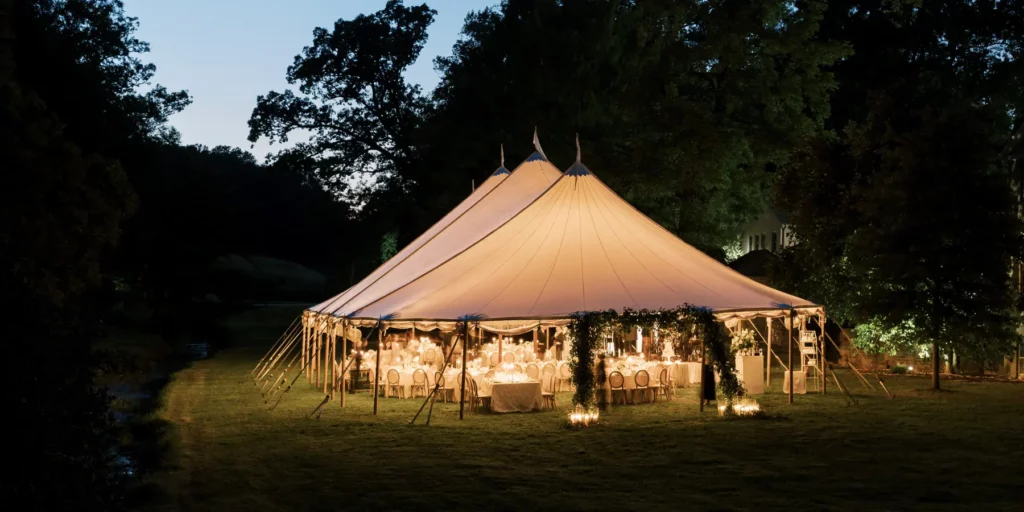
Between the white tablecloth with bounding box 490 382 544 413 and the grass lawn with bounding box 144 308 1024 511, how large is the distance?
0.33 meters

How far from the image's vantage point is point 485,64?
1300 inches

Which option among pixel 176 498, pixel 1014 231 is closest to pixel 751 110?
pixel 1014 231

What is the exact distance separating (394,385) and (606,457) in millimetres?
6583

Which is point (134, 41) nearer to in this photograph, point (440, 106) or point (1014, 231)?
point (440, 106)

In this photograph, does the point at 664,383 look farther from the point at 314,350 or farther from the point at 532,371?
the point at 314,350

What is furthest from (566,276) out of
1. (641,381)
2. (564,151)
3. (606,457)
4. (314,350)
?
(564,151)

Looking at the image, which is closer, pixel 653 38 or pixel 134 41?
pixel 653 38

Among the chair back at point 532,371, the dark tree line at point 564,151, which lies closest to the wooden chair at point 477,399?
the chair back at point 532,371

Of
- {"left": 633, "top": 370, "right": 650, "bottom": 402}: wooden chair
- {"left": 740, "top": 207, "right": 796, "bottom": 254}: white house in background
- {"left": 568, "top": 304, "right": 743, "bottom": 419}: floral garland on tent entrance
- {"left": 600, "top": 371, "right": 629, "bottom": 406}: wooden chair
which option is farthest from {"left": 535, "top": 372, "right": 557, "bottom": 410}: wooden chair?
{"left": 740, "top": 207, "right": 796, "bottom": 254}: white house in background

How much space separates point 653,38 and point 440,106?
31.6 ft

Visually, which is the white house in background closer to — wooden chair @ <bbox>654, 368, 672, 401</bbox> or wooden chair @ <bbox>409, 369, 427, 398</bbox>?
wooden chair @ <bbox>654, 368, 672, 401</bbox>

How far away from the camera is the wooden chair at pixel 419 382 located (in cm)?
1605

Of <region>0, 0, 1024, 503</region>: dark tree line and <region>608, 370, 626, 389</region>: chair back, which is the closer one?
<region>0, 0, 1024, 503</region>: dark tree line

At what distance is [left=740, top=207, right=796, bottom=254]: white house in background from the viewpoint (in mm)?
32822
